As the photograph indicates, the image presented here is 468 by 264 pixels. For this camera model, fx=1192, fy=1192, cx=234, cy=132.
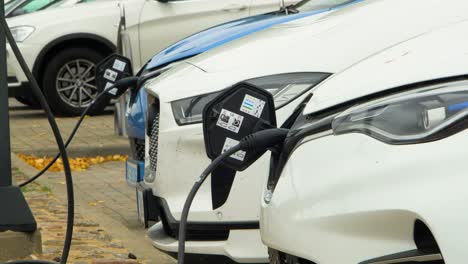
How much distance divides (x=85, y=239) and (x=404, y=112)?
3822 millimetres

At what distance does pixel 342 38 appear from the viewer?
540 cm

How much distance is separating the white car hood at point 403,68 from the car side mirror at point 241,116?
19 cm

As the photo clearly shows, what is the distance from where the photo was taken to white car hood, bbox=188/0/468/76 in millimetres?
5305

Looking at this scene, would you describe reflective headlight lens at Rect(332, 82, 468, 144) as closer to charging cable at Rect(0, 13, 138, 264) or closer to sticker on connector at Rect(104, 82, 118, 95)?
charging cable at Rect(0, 13, 138, 264)

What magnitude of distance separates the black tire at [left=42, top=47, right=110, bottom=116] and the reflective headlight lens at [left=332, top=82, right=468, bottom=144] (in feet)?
36.4

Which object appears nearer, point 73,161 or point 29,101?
point 73,161

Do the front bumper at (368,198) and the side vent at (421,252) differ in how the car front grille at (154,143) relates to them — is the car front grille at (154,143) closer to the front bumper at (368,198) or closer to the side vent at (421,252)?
the front bumper at (368,198)

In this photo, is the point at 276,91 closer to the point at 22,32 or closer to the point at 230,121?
the point at 230,121

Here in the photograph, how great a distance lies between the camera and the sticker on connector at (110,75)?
7062 millimetres

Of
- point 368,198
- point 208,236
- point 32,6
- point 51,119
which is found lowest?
point 32,6

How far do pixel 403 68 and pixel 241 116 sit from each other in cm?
59

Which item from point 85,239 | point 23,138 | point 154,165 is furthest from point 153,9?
point 154,165

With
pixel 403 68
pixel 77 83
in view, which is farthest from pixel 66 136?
pixel 403 68

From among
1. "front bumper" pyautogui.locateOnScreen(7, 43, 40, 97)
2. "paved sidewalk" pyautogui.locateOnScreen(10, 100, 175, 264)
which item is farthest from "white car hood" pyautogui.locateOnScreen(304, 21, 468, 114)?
"front bumper" pyautogui.locateOnScreen(7, 43, 40, 97)
